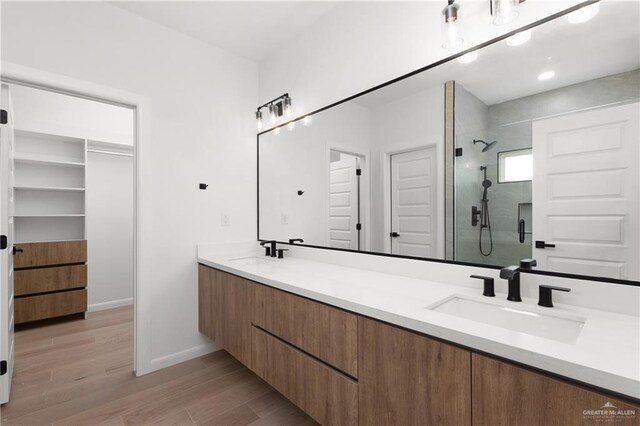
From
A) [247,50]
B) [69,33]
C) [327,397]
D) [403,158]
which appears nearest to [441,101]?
[403,158]

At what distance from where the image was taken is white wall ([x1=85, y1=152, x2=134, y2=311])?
11.9 feet

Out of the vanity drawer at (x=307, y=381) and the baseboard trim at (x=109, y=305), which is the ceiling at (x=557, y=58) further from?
the baseboard trim at (x=109, y=305)

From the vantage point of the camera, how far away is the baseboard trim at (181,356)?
7.34 ft

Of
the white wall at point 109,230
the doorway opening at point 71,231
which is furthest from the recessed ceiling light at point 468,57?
the white wall at point 109,230

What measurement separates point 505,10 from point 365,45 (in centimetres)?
84

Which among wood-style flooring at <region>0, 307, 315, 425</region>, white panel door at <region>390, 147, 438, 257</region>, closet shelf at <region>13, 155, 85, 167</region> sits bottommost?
wood-style flooring at <region>0, 307, 315, 425</region>

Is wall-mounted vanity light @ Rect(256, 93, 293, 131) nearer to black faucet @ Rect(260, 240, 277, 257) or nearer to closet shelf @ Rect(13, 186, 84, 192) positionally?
black faucet @ Rect(260, 240, 277, 257)

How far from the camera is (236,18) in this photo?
2193mm

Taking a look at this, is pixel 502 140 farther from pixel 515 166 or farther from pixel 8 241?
pixel 8 241

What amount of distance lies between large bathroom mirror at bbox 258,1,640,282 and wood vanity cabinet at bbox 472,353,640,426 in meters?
0.60

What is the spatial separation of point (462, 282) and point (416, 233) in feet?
1.12

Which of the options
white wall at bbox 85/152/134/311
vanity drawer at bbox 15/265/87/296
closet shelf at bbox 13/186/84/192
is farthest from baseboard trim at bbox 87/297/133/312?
closet shelf at bbox 13/186/84/192

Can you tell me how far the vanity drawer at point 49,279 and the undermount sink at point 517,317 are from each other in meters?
3.82

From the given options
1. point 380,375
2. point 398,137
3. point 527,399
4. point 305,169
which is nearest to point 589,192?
point 527,399
